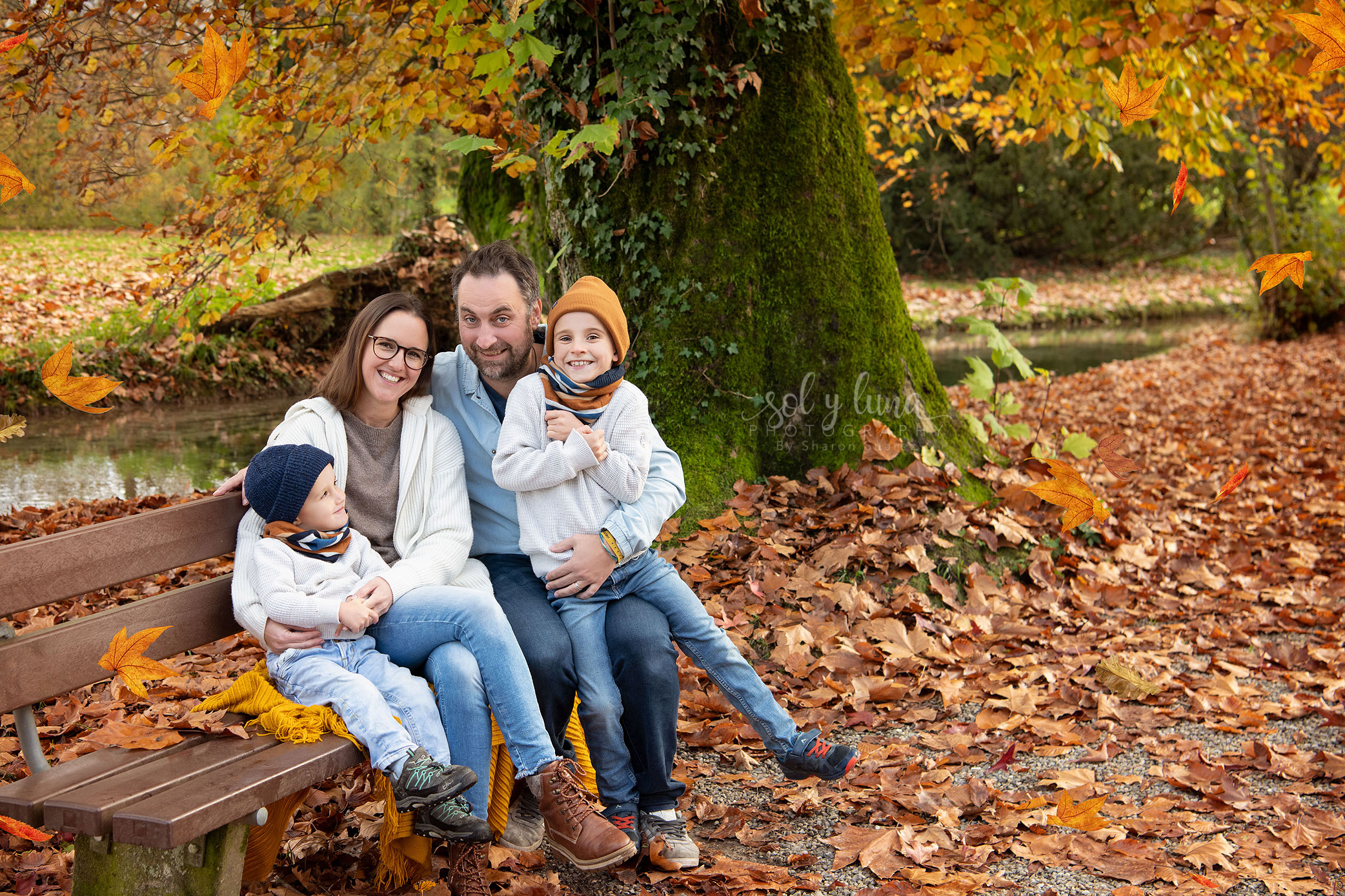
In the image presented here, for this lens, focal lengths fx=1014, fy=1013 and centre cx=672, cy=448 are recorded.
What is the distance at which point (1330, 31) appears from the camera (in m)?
1.84

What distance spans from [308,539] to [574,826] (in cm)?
94

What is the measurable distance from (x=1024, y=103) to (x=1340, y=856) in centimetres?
633

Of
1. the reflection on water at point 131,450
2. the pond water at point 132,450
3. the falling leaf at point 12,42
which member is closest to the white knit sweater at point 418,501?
the falling leaf at point 12,42

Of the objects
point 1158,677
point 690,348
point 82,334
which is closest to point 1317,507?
point 1158,677

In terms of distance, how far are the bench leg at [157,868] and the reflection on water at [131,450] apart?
549 cm

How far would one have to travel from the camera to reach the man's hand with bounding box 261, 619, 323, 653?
7.96 ft

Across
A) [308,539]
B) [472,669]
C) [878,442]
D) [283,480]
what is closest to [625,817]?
[472,669]

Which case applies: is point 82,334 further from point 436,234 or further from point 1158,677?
point 1158,677

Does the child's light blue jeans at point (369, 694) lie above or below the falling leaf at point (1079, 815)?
above

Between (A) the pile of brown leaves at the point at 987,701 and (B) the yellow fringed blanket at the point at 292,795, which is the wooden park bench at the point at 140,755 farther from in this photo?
(A) the pile of brown leaves at the point at 987,701

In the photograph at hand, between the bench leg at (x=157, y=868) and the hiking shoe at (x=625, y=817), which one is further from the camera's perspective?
the hiking shoe at (x=625, y=817)

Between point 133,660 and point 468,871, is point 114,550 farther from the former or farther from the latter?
point 468,871

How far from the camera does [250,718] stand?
7.84 ft

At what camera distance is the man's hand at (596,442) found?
108 inches
